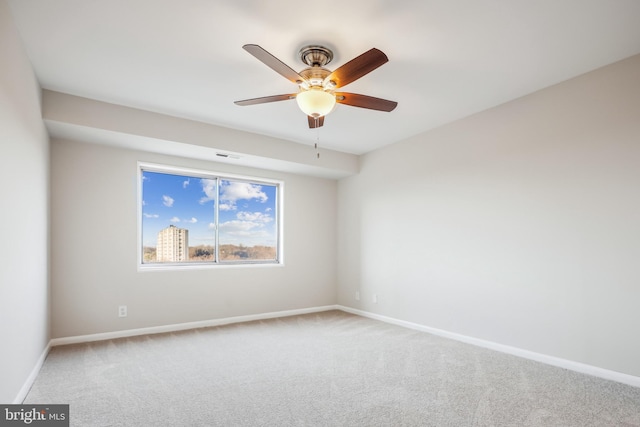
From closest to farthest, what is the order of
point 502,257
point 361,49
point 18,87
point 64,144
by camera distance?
point 18,87, point 361,49, point 502,257, point 64,144

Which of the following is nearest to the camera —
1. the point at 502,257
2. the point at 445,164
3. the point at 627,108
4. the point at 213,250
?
the point at 627,108

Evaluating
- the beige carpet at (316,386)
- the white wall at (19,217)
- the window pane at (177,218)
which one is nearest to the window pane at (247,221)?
the window pane at (177,218)

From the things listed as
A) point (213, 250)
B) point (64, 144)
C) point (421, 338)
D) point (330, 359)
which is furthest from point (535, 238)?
point (64, 144)

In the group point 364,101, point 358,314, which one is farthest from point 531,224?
point 358,314

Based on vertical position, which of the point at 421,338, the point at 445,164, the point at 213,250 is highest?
the point at 445,164

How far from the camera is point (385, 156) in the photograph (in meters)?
4.82

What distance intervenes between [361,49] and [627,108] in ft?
7.07

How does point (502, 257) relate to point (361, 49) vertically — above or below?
below

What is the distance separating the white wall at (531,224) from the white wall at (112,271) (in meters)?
2.12

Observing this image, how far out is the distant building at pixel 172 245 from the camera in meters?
4.33

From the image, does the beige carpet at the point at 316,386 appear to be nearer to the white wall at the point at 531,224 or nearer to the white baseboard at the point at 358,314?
the white baseboard at the point at 358,314

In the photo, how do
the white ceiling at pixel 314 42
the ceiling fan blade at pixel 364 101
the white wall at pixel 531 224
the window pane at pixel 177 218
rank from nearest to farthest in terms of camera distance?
the white ceiling at pixel 314 42 → the ceiling fan blade at pixel 364 101 → the white wall at pixel 531 224 → the window pane at pixel 177 218

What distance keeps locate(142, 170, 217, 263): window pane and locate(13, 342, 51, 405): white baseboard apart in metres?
1.38

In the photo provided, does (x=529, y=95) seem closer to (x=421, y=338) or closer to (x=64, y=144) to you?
(x=421, y=338)
